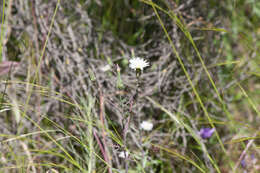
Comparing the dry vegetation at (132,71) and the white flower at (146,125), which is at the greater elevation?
the dry vegetation at (132,71)

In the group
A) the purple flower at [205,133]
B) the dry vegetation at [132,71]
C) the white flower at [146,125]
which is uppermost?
the dry vegetation at [132,71]

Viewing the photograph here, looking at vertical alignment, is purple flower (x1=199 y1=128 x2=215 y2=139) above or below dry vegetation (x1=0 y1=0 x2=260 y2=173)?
below

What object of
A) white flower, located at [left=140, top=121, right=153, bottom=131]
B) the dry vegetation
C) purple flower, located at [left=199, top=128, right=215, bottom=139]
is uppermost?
the dry vegetation

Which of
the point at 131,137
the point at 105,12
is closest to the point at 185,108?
the point at 131,137

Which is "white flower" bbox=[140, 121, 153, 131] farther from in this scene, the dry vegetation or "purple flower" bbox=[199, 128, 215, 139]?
"purple flower" bbox=[199, 128, 215, 139]

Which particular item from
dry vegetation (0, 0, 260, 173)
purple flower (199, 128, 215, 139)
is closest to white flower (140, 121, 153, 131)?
dry vegetation (0, 0, 260, 173)

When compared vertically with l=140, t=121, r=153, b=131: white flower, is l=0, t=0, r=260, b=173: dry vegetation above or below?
above

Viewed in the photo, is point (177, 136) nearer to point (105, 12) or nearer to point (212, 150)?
point (212, 150)

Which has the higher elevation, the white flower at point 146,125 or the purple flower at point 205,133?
the white flower at point 146,125

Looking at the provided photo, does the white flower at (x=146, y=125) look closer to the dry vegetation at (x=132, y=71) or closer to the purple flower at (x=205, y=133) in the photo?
the dry vegetation at (x=132, y=71)

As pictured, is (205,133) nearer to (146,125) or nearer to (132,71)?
(146,125)

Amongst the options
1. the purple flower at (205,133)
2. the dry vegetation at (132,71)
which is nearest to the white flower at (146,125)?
the dry vegetation at (132,71)
